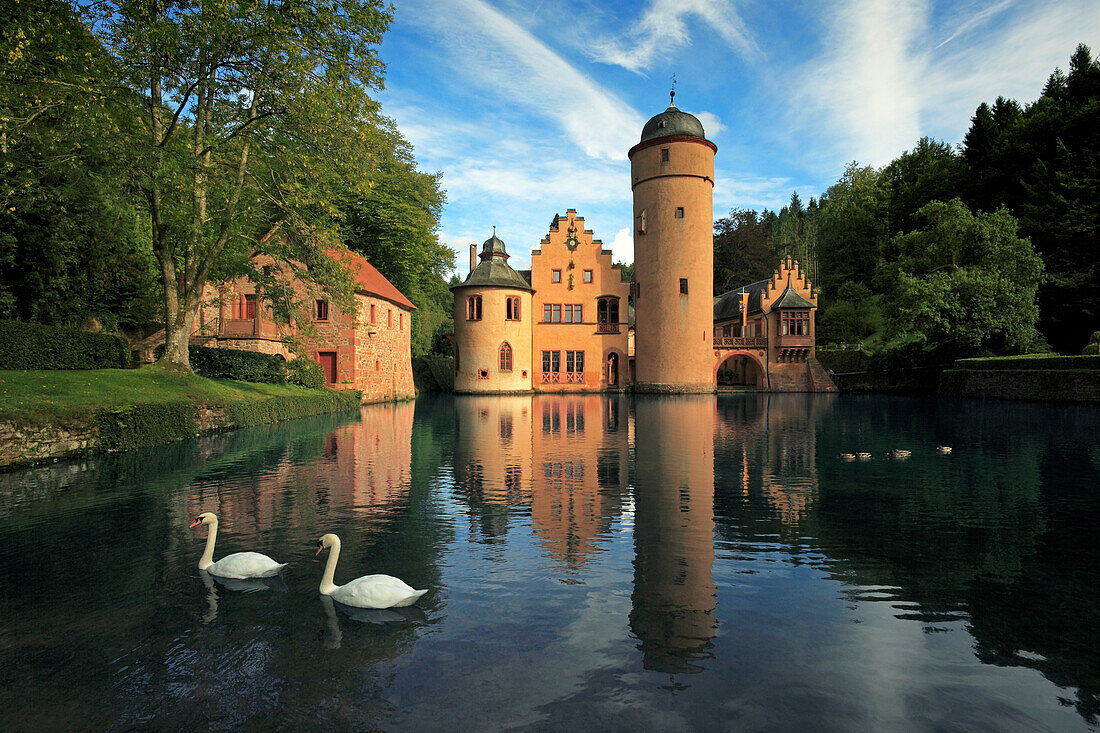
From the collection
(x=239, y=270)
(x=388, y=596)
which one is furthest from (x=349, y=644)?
(x=239, y=270)

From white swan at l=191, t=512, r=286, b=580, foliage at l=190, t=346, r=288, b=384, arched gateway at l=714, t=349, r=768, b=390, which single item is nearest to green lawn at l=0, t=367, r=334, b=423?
foliage at l=190, t=346, r=288, b=384

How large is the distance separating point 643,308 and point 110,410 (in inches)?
1517

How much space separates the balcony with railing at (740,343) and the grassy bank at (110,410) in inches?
1478

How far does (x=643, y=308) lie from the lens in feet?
156

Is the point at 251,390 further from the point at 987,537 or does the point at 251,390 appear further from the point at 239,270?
the point at 987,537

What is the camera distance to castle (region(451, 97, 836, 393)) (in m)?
45.9

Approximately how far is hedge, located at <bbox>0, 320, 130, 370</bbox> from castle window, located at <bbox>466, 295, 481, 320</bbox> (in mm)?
26880

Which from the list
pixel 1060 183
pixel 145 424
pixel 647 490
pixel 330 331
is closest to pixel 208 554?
pixel 647 490

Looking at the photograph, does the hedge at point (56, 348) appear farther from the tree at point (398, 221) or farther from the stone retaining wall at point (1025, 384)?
the stone retaining wall at point (1025, 384)

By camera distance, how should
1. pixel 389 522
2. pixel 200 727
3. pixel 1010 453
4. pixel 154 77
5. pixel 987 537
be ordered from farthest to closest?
pixel 154 77 < pixel 1010 453 < pixel 389 522 < pixel 987 537 < pixel 200 727

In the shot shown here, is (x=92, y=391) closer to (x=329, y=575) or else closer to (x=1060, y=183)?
(x=329, y=575)

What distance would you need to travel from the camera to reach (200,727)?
3746mm

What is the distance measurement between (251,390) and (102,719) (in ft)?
74.8

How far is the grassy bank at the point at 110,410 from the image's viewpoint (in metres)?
12.5
